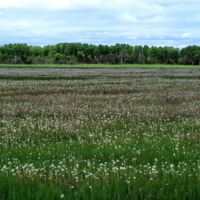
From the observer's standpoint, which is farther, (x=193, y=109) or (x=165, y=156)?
(x=193, y=109)

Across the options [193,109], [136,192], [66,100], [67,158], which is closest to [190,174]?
[136,192]

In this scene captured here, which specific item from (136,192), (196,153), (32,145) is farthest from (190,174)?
(32,145)

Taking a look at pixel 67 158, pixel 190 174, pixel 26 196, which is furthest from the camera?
pixel 67 158

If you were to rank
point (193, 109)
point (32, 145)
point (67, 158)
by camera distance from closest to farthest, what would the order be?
point (67, 158) → point (32, 145) → point (193, 109)

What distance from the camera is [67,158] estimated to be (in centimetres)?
850

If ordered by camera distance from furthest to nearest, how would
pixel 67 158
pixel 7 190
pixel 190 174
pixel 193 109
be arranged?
pixel 193 109, pixel 67 158, pixel 190 174, pixel 7 190

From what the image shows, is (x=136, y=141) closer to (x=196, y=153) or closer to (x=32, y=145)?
(x=196, y=153)

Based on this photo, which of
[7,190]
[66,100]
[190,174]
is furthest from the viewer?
[66,100]

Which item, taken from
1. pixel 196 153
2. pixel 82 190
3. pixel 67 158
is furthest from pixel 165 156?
pixel 82 190

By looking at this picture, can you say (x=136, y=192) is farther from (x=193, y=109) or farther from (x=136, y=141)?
(x=193, y=109)

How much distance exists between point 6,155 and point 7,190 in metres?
2.80

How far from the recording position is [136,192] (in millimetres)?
5965

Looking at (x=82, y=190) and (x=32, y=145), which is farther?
(x=32, y=145)

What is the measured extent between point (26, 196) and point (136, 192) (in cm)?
204
